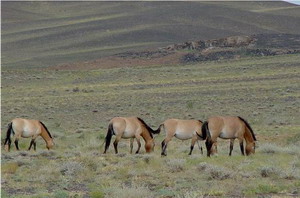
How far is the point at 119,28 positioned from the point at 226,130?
93.3m

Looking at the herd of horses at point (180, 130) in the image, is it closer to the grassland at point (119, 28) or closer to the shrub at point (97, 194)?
the shrub at point (97, 194)

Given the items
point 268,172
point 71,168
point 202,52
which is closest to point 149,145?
point 71,168

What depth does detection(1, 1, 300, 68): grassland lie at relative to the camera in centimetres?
9106

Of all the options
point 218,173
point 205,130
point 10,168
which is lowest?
point 10,168

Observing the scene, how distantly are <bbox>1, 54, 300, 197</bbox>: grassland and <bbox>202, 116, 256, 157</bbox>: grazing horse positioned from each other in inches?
17.7

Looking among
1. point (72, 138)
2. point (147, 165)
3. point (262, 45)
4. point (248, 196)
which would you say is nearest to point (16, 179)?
point (147, 165)

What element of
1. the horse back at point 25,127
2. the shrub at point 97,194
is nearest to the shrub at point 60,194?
the shrub at point 97,194

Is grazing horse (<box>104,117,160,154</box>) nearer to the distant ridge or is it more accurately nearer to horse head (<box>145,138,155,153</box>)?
horse head (<box>145,138,155,153</box>)

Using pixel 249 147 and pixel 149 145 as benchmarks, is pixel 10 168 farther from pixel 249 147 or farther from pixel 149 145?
pixel 249 147

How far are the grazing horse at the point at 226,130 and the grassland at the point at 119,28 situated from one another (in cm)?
6516

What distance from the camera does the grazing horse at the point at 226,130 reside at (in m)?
15.5

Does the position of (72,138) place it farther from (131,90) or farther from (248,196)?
(131,90)

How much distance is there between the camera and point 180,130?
54.4 feet

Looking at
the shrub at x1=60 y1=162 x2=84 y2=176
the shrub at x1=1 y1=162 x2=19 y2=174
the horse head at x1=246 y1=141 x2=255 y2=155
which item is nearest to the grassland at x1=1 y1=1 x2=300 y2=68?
the horse head at x1=246 y1=141 x2=255 y2=155
